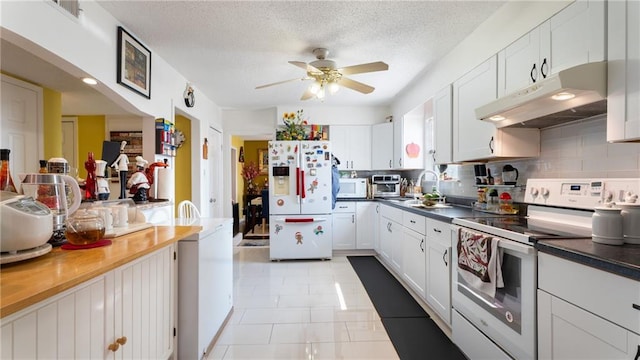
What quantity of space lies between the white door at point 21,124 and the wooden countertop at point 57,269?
2.59 metres

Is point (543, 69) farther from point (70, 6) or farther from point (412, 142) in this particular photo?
point (70, 6)

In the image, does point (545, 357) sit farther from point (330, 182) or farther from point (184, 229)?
point (330, 182)

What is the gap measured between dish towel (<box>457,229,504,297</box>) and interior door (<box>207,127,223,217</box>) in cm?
390

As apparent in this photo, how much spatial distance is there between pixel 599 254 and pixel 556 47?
1.21 metres

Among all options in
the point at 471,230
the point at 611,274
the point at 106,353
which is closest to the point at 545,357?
the point at 611,274

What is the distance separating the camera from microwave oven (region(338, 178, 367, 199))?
15.6 feet

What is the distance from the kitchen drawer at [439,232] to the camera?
7.25ft

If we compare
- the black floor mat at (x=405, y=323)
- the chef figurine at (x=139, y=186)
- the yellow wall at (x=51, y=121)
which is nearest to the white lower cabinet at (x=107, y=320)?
the chef figurine at (x=139, y=186)

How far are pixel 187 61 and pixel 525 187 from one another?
3428mm

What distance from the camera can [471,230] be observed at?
1.89 m

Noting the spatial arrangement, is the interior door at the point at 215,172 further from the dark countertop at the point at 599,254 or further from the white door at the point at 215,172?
the dark countertop at the point at 599,254

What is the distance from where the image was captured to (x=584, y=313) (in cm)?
112

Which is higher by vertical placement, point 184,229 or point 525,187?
point 525,187

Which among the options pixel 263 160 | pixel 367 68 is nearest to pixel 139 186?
pixel 367 68
